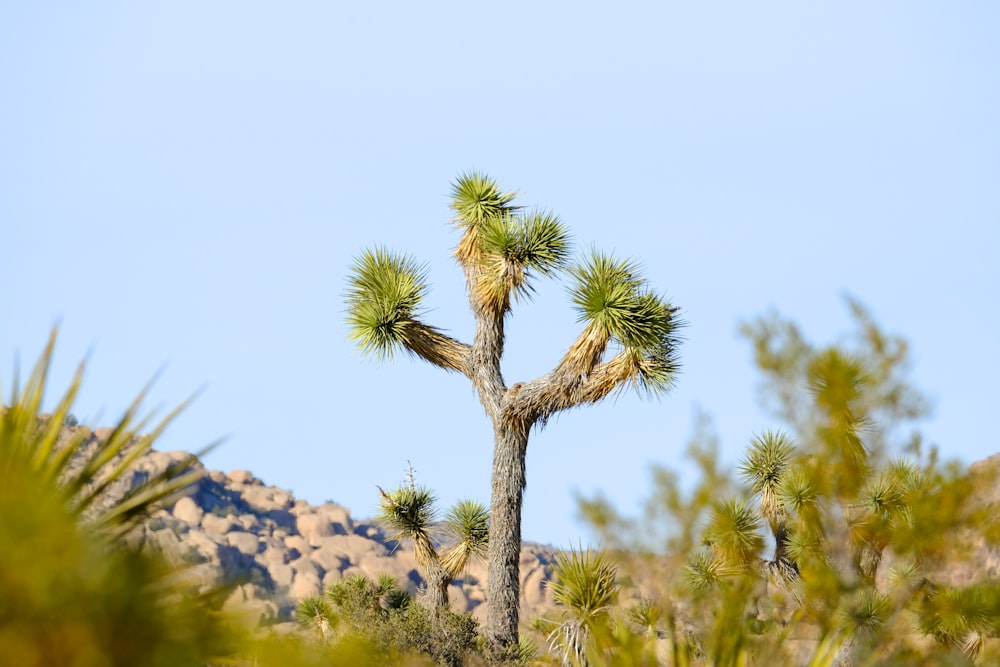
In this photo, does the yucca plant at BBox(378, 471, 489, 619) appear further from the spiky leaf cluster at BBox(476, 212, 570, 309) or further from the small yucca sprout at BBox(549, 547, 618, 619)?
the small yucca sprout at BBox(549, 547, 618, 619)

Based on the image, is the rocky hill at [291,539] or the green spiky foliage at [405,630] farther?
the rocky hill at [291,539]

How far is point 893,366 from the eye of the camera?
10.0m

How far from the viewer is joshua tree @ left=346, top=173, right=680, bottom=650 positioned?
14.4m

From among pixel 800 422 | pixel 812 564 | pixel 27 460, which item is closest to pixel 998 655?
pixel 812 564

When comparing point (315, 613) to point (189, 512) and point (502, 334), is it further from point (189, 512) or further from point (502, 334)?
point (189, 512)

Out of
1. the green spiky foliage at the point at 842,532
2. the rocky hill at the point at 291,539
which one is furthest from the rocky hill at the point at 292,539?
the green spiky foliage at the point at 842,532

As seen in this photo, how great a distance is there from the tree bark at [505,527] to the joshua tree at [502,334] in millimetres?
14

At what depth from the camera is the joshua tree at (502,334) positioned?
14.4m

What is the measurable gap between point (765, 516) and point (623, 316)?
6.38 metres

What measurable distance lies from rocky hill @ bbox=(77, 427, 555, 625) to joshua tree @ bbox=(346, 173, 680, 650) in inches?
1706

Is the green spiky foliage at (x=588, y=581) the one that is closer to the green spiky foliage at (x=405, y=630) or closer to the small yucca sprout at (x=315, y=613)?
the green spiky foliage at (x=405, y=630)

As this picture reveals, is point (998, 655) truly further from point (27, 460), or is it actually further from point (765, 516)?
point (765, 516)

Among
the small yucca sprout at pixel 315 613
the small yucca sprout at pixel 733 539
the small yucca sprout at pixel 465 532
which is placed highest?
the small yucca sprout at pixel 465 532

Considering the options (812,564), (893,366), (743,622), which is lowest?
(743,622)
